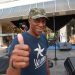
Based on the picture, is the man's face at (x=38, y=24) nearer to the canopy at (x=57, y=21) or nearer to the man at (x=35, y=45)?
the man at (x=35, y=45)

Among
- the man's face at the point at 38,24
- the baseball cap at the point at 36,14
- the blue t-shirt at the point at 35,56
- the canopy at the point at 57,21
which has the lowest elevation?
the blue t-shirt at the point at 35,56

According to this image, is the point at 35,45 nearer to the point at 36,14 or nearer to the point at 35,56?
the point at 35,56

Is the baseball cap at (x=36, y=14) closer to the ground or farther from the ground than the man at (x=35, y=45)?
farther from the ground

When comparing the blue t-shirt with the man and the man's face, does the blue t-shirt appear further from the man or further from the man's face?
the man's face

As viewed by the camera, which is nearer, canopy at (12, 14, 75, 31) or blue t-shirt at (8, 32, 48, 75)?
blue t-shirt at (8, 32, 48, 75)

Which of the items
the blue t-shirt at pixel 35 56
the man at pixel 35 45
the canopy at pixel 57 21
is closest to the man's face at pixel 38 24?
the man at pixel 35 45

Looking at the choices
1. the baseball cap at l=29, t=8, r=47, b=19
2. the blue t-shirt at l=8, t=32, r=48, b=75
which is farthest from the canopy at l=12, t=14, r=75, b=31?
the baseball cap at l=29, t=8, r=47, b=19

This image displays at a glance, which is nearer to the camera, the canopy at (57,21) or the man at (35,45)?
the man at (35,45)

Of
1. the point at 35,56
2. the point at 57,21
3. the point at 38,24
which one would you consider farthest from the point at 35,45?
the point at 57,21

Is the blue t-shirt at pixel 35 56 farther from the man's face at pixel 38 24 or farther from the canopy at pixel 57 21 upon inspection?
the canopy at pixel 57 21

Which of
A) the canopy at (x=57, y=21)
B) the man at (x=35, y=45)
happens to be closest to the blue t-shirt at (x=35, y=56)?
the man at (x=35, y=45)

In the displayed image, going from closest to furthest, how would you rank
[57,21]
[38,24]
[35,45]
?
[38,24]
[35,45]
[57,21]

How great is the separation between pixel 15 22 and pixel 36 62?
8555 mm

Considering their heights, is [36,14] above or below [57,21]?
below
